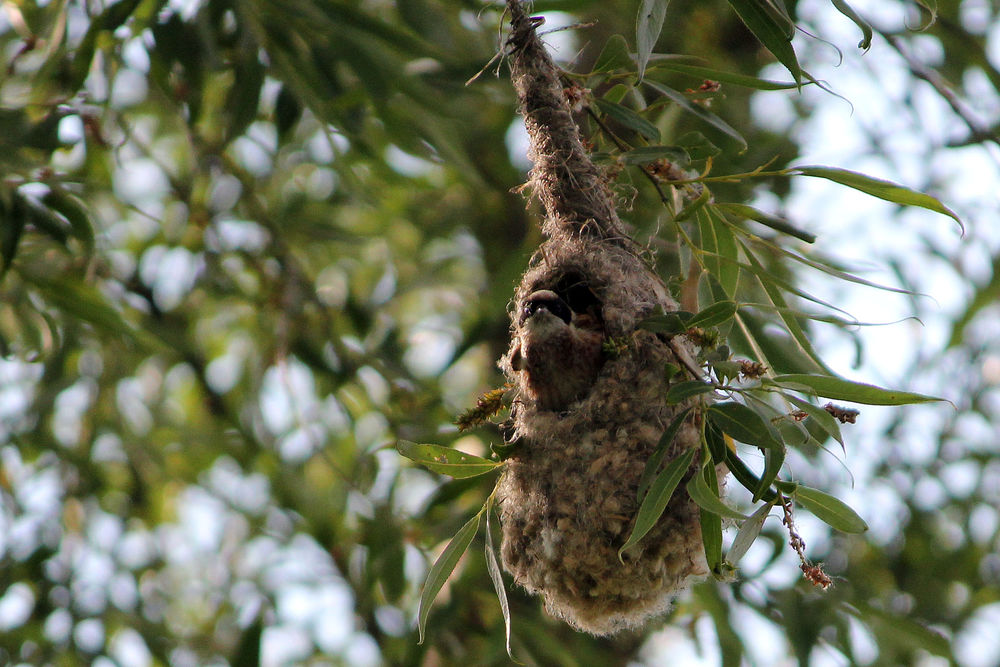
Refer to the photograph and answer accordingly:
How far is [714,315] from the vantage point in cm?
132

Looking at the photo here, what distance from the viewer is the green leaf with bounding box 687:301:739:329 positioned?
1.31m

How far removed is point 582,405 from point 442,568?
1.08 ft

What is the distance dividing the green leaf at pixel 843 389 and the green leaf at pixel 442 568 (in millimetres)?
525

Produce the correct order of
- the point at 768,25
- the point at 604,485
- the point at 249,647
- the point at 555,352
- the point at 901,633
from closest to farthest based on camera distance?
the point at 768,25
the point at 604,485
the point at 555,352
the point at 901,633
the point at 249,647

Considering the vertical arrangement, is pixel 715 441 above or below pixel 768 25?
below

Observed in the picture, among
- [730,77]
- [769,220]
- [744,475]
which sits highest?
[730,77]

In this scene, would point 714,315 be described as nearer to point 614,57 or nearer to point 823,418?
point 823,418

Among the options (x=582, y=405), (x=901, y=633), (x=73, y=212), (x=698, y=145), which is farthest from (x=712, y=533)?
(x=901, y=633)

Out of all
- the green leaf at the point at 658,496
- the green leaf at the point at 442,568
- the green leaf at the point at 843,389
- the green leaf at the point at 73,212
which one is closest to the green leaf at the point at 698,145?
the green leaf at the point at 843,389

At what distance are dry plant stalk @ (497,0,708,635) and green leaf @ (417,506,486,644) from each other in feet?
0.35

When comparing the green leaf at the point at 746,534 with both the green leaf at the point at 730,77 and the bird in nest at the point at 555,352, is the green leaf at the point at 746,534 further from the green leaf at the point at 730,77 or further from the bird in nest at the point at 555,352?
the green leaf at the point at 730,77

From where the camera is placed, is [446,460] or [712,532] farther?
[446,460]

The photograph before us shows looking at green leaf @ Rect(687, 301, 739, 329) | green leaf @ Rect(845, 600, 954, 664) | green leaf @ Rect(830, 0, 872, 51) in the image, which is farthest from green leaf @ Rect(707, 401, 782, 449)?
green leaf @ Rect(845, 600, 954, 664)

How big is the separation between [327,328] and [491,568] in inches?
76.7
